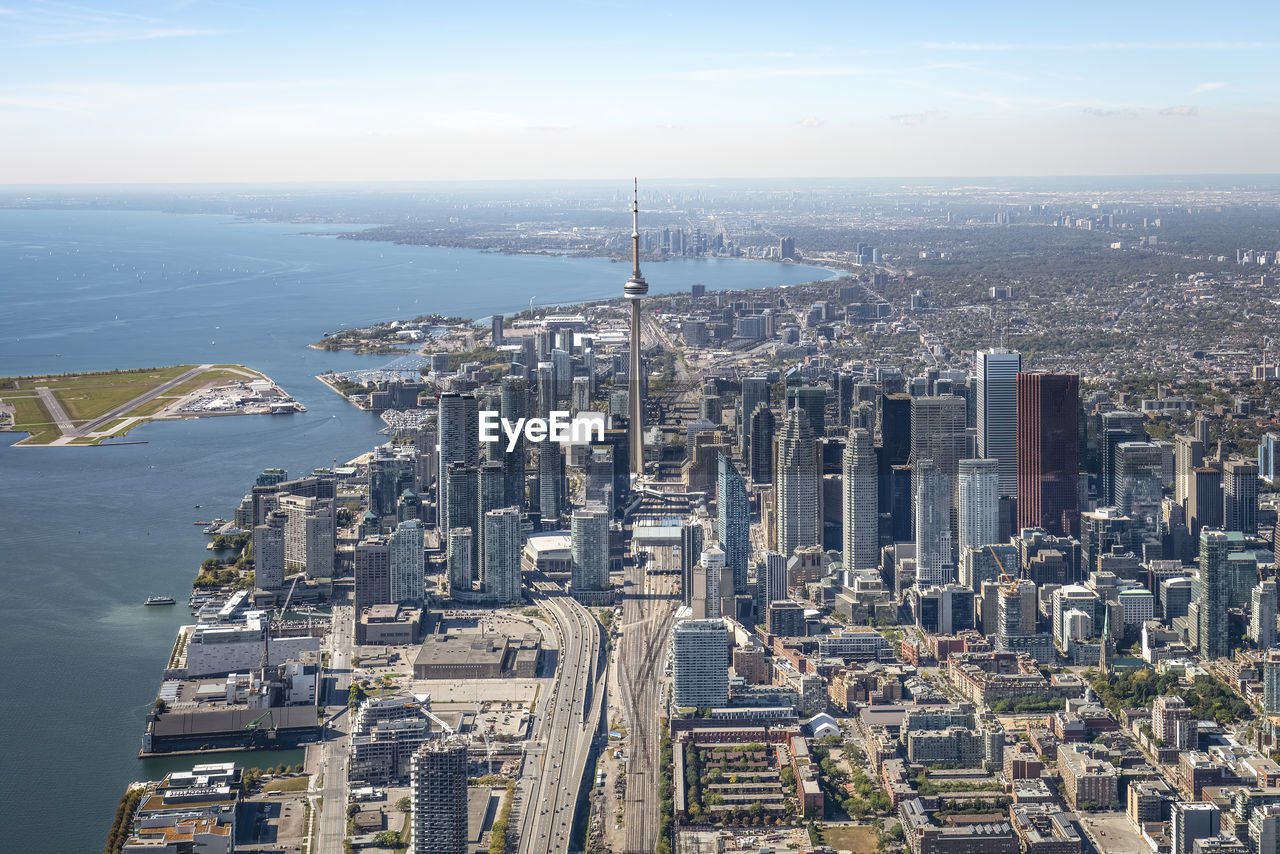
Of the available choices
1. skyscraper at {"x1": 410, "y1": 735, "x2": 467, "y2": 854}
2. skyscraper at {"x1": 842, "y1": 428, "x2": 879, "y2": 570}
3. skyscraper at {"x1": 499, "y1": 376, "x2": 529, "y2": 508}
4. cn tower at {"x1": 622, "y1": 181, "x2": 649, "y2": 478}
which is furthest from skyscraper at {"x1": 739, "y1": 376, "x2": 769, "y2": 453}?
skyscraper at {"x1": 410, "y1": 735, "x2": 467, "y2": 854}

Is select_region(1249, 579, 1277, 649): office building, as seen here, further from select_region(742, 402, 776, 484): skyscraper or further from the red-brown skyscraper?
select_region(742, 402, 776, 484): skyscraper

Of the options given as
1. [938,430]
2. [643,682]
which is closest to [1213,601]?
[938,430]

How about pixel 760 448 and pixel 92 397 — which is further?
pixel 92 397

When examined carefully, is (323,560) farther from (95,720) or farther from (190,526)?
(95,720)

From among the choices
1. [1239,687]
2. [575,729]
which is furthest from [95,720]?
[1239,687]

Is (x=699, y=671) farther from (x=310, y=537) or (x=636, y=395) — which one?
(x=636, y=395)

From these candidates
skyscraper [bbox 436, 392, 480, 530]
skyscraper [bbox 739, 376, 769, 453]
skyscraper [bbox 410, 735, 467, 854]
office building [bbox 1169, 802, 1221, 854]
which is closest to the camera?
skyscraper [bbox 410, 735, 467, 854]
